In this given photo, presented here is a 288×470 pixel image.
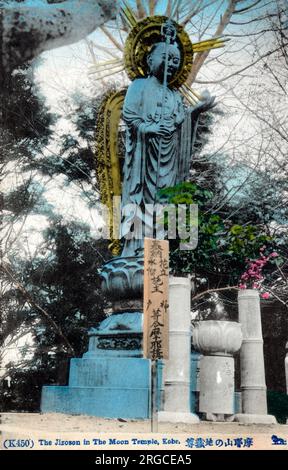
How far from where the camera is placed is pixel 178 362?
432cm

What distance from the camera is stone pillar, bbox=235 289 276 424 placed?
15.6 ft

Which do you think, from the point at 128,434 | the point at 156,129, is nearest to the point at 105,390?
the point at 128,434

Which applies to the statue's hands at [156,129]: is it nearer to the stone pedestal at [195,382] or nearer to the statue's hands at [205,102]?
the statue's hands at [205,102]

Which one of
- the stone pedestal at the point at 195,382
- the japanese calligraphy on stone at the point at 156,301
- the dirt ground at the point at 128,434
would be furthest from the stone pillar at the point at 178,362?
the japanese calligraphy on stone at the point at 156,301

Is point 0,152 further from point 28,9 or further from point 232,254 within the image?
point 232,254

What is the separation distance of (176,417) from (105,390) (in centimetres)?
69

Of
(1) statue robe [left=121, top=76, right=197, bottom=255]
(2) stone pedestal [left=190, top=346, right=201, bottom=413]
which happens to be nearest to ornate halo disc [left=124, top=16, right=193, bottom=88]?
(1) statue robe [left=121, top=76, right=197, bottom=255]

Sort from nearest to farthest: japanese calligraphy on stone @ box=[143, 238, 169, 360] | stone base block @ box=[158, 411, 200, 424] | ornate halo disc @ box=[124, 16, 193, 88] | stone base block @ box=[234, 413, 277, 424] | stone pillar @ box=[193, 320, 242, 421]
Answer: japanese calligraphy on stone @ box=[143, 238, 169, 360] → stone base block @ box=[158, 411, 200, 424] → stone pillar @ box=[193, 320, 242, 421] → stone base block @ box=[234, 413, 277, 424] → ornate halo disc @ box=[124, 16, 193, 88]

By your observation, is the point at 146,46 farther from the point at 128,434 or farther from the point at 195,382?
the point at 128,434

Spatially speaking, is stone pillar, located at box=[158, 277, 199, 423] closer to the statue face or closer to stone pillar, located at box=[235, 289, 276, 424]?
Answer: stone pillar, located at box=[235, 289, 276, 424]

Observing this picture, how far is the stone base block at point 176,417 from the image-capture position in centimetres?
411

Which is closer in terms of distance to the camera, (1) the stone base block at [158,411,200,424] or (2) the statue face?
(1) the stone base block at [158,411,200,424]

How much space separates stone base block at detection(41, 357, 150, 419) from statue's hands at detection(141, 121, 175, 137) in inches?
97.6

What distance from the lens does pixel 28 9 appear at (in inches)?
204
